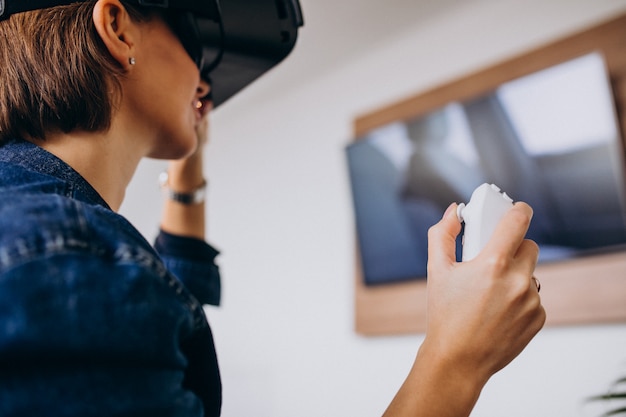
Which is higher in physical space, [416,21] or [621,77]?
[416,21]

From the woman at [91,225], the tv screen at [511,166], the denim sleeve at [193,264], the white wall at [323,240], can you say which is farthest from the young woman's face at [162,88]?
the white wall at [323,240]

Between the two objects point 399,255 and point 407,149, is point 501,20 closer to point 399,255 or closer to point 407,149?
point 407,149

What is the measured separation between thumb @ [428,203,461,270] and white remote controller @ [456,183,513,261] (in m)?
0.01

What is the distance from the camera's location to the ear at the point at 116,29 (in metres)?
0.57

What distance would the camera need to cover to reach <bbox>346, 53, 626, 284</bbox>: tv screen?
1383mm

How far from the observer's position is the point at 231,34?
70 centimetres

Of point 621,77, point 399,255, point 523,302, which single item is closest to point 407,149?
point 399,255

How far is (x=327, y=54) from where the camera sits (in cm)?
216

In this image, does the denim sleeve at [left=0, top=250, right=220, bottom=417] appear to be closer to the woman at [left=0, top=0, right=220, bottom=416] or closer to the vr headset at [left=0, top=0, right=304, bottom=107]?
the woman at [left=0, top=0, right=220, bottom=416]

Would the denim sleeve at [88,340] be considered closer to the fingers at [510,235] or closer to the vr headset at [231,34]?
the fingers at [510,235]

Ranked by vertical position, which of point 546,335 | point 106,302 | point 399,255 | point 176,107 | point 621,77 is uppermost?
point 621,77

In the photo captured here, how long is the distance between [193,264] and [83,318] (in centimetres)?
52

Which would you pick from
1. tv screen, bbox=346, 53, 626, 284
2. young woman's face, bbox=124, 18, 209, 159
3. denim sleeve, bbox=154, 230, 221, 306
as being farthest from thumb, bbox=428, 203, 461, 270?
tv screen, bbox=346, 53, 626, 284

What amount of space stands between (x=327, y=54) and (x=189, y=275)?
152 cm
